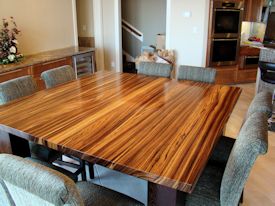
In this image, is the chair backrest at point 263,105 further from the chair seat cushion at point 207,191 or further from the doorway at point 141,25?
the doorway at point 141,25

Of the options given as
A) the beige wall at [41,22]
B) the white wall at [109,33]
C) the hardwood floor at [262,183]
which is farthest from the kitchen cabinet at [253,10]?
the beige wall at [41,22]

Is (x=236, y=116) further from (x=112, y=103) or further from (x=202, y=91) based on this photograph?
(x=112, y=103)

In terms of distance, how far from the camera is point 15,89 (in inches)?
91.2

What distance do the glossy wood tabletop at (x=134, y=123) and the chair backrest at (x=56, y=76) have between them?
0.23 m

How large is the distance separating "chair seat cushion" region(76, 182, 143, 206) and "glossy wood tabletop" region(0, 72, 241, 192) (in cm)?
28

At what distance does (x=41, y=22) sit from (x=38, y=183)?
155 inches

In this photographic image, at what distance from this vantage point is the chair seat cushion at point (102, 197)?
1.45m

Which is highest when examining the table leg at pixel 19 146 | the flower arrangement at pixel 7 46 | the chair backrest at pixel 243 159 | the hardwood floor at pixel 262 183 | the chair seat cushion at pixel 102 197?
the flower arrangement at pixel 7 46

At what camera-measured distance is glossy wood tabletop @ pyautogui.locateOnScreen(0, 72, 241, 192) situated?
4.18ft

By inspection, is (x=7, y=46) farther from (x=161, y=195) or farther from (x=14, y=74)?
(x=161, y=195)

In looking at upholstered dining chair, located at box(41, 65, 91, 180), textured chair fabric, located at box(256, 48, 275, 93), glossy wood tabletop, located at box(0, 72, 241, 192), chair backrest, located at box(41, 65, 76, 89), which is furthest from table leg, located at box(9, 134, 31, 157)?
textured chair fabric, located at box(256, 48, 275, 93)

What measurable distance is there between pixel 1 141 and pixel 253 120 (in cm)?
169

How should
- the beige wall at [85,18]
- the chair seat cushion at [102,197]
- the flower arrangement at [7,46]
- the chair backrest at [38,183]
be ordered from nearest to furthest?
1. the chair backrest at [38,183]
2. the chair seat cushion at [102,197]
3. the flower arrangement at [7,46]
4. the beige wall at [85,18]

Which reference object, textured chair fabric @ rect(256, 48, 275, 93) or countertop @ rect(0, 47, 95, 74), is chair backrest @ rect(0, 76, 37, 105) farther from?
textured chair fabric @ rect(256, 48, 275, 93)
